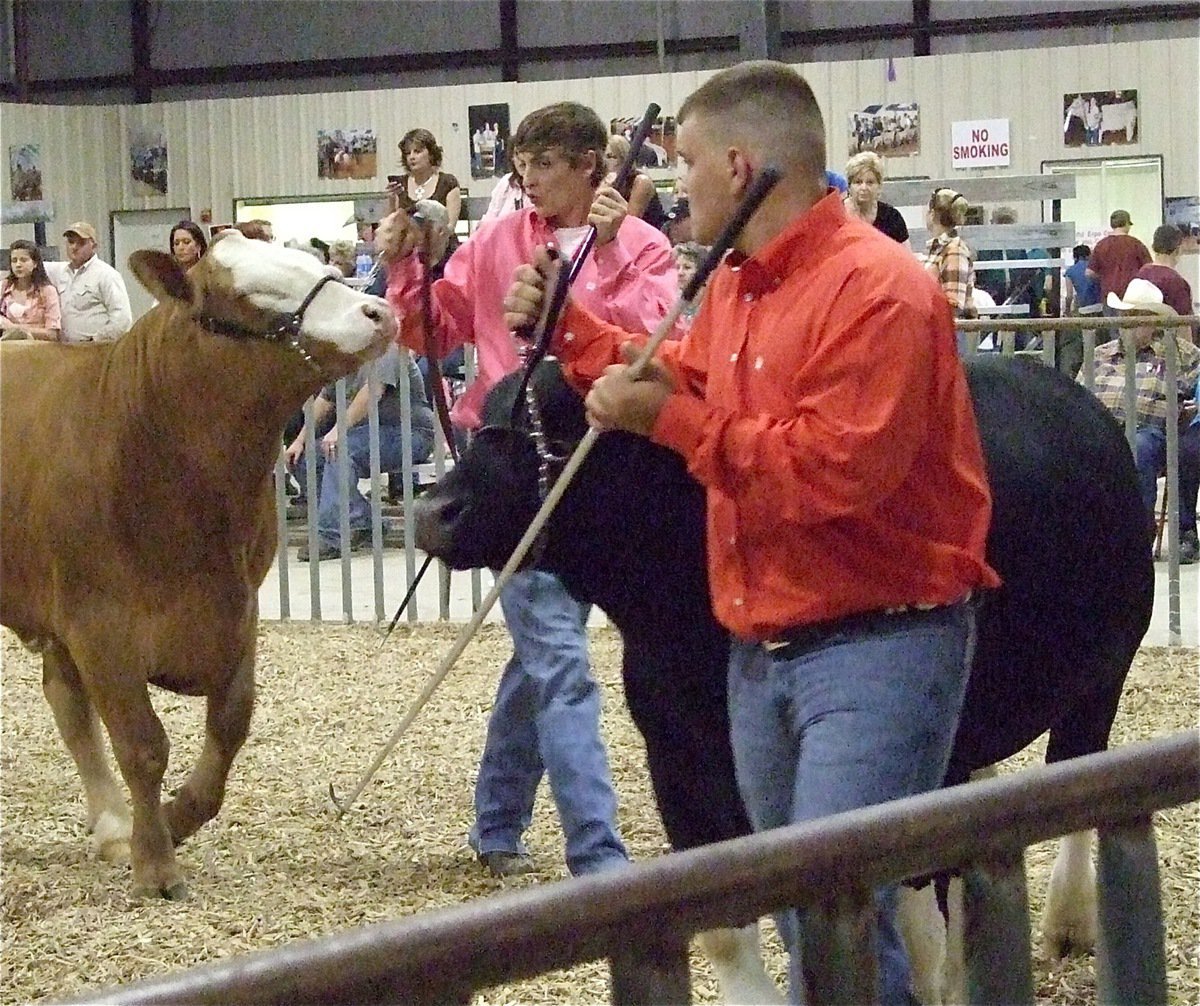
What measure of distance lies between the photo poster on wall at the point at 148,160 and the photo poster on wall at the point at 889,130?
27.0 feet

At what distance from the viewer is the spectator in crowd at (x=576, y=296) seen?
385cm

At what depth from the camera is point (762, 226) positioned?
2.46 metres

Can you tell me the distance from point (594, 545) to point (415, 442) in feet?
24.5

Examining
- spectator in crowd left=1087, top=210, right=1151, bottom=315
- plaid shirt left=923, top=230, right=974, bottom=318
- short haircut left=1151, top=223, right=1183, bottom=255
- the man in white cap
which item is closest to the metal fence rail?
the man in white cap

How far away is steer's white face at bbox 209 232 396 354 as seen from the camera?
4.10 meters

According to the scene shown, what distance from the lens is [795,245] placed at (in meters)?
2.43

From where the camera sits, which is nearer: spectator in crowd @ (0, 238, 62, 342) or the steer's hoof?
the steer's hoof

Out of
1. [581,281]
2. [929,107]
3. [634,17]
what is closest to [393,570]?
[581,281]

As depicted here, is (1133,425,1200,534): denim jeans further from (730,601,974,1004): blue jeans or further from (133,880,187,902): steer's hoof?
(730,601,974,1004): blue jeans

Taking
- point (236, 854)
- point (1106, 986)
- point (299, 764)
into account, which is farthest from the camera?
point (299, 764)

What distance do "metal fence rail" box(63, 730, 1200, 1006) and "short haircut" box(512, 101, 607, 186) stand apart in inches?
96.8

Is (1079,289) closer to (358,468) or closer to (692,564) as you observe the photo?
(358,468)

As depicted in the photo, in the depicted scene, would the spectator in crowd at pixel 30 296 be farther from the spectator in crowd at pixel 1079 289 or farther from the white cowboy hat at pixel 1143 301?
the spectator in crowd at pixel 1079 289

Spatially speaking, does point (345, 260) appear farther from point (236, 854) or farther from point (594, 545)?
point (594, 545)
